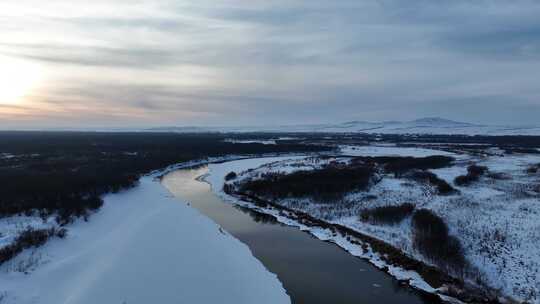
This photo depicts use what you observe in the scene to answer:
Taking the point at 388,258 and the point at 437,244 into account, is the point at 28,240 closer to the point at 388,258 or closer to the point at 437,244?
the point at 388,258

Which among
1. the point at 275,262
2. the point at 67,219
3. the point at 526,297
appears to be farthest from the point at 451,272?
the point at 67,219

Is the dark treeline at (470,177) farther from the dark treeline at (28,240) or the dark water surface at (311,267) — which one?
the dark treeline at (28,240)

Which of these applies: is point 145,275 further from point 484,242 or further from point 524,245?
point 524,245

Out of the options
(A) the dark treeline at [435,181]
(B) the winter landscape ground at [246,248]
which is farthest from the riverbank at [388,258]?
(A) the dark treeline at [435,181]

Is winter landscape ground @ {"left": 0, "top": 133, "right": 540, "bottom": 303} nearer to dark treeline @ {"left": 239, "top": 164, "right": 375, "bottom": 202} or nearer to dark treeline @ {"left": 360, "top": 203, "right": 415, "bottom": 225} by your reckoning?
dark treeline @ {"left": 360, "top": 203, "right": 415, "bottom": 225}

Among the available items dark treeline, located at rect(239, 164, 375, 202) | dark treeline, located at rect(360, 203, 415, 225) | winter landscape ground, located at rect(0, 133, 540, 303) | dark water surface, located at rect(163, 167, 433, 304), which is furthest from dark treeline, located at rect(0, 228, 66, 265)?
dark treeline, located at rect(239, 164, 375, 202)

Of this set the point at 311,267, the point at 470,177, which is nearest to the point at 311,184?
the point at 470,177
